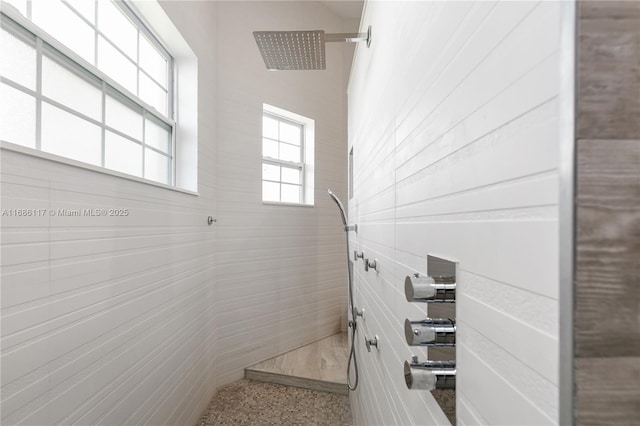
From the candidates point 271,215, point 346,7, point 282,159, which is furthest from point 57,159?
point 346,7

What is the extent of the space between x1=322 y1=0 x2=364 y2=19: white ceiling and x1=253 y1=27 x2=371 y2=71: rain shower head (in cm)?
221

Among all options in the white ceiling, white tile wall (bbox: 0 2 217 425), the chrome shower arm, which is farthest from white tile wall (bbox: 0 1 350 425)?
the chrome shower arm

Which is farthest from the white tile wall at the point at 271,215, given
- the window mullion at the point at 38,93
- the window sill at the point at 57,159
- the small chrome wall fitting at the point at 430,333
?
the small chrome wall fitting at the point at 430,333

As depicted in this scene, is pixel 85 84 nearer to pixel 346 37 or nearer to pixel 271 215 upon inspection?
pixel 346 37

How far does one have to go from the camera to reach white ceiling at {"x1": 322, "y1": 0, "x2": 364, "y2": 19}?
3.87 meters

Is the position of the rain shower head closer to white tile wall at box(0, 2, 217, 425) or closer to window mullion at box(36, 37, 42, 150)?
white tile wall at box(0, 2, 217, 425)

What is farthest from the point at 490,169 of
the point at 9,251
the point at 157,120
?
the point at 157,120

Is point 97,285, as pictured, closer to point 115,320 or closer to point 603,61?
point 115,320

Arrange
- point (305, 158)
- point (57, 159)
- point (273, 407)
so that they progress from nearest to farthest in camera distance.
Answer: point (57, 159) < point (273, 407) < point (305, 158)

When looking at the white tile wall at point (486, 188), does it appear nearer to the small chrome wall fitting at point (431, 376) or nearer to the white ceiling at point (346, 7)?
the small chrome wall fitting at point (431, 376)

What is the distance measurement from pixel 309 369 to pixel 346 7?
12.7 ft

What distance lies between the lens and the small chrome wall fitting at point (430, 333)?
0.61 metres

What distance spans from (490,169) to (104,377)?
5.45 feet

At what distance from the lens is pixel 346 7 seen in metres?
3.97
